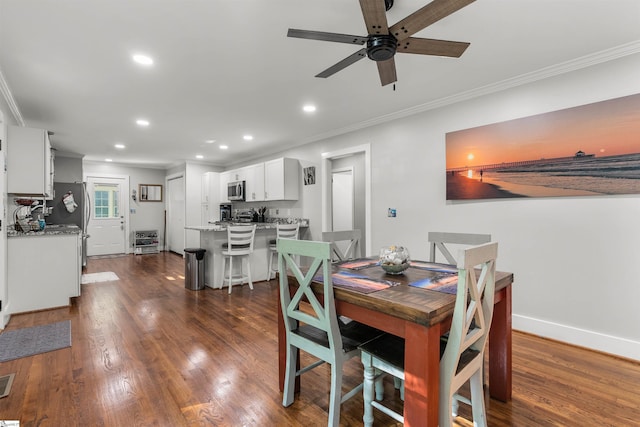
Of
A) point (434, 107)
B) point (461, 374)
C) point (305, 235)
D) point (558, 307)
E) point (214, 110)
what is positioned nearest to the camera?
point (461, 374)

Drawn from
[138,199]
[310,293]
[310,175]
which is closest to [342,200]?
[310,175]

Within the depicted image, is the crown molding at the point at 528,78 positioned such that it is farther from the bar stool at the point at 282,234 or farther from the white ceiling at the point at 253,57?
the bar stool at the point at 282,234

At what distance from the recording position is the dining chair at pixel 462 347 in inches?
53.6

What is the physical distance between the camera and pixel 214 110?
157 inches

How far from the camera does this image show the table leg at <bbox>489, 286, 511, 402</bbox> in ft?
6.35

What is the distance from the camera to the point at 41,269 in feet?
12.2

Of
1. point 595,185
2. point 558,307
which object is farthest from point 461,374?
point 595,185

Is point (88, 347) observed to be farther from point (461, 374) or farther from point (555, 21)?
point (555, 21)

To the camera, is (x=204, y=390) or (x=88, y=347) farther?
(x=88, y=347)

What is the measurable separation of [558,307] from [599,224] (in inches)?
32.7

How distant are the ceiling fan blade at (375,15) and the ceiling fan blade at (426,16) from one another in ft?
0.24

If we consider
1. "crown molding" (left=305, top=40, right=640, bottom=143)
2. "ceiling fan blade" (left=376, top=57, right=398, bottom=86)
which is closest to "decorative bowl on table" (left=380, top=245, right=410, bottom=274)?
"ceiling fan blade" (left=376, top=57, right=398, bottom=86)

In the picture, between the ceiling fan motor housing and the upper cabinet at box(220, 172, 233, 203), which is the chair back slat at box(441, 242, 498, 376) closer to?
the ceiling fan motor housing

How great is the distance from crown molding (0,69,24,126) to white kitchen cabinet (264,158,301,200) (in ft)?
11.4
